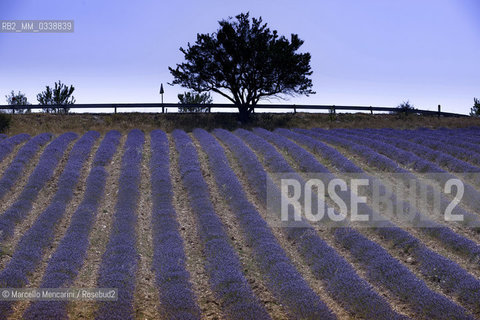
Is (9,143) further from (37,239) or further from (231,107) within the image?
(231,107)

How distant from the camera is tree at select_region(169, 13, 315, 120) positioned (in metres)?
38.8

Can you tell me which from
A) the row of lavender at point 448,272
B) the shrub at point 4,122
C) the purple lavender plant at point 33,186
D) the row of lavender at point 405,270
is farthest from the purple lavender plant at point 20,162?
the row of lavender at point 448,272

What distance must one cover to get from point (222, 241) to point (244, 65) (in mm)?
27048

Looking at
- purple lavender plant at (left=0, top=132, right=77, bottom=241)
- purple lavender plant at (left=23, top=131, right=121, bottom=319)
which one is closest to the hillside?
purple lavender plant at (left=0, top=132, right=77, bottom=241)

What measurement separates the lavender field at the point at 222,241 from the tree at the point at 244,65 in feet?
51.8

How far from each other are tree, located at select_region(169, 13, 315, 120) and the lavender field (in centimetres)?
1578

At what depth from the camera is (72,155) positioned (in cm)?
2389

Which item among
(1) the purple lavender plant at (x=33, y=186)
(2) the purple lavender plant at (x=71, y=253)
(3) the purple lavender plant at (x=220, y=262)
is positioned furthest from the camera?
(1) the purple lavender plant at (x=33, y=186)

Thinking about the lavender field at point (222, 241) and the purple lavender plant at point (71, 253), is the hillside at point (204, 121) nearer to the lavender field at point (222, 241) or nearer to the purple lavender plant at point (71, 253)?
the lavender field at point (222, 241)

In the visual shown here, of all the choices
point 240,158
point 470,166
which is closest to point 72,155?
point 240,158

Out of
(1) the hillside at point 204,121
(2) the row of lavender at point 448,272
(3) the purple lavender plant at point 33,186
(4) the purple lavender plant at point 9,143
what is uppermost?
(1) the hillside at point 204,121

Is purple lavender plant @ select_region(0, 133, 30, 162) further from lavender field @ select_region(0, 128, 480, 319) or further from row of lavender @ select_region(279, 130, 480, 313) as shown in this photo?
row of lavender @ select_region(279, 130, 480, 313)

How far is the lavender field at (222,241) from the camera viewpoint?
34.7ft

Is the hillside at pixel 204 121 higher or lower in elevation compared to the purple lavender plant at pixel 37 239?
higher
